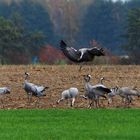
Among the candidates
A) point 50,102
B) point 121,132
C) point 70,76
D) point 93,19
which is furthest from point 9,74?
point 93,19

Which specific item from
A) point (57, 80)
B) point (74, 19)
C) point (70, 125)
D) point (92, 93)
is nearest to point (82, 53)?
point (57, 80)

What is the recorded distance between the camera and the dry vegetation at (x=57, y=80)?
71.0 feet

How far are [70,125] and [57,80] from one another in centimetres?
1015

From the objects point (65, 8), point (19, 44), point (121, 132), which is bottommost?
point (121, 132)

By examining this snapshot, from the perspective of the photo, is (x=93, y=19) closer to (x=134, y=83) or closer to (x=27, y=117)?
(x=134, y=83)

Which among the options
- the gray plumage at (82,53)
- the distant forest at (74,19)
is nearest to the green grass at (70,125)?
the gray plumage at (82,53)

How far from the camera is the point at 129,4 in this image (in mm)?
89500

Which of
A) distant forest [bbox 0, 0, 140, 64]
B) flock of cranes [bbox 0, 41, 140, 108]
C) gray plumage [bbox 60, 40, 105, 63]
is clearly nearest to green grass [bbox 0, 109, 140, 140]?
flock of cranes [bbox 0, 41, 140, 108]

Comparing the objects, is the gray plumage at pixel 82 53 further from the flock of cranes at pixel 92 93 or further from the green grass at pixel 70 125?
the green grass at pixel 70 125

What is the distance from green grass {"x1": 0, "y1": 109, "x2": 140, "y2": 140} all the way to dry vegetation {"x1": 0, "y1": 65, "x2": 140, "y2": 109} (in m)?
3.40

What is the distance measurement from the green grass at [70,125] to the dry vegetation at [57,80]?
134 inches

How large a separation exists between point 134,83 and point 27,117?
8.55 metres

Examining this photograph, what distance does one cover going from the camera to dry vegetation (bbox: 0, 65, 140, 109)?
21.6 metres

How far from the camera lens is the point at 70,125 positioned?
1512 centimetres
